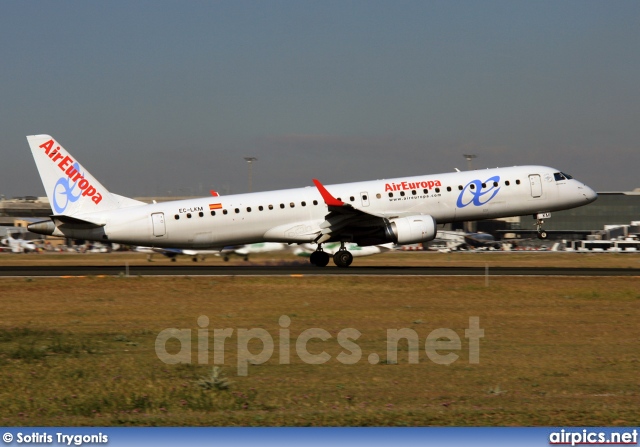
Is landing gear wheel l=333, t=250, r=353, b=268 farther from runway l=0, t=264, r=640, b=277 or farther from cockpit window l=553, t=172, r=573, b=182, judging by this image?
cockpit window l=553, t=172, r=573, b=182

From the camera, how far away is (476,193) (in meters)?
40.0

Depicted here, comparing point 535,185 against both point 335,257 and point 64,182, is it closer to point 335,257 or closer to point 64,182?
point 335,257

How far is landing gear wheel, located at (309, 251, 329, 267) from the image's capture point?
1615 inches

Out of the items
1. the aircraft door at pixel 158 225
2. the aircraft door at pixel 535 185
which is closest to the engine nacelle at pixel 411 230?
the aircraft door at pixel 535 185

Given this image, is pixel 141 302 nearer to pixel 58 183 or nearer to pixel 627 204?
pixel 58 183

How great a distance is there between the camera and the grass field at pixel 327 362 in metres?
12.6

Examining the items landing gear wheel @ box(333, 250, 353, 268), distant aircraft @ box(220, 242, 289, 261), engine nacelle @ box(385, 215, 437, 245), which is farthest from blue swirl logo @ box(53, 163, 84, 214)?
engine nacelle @ box(385, 215, 437, 245)

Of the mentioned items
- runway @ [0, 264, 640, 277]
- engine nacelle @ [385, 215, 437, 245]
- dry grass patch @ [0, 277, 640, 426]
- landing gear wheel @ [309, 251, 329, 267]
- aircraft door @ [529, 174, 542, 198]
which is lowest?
dry grass patch @ [0, 277, 640, 426]

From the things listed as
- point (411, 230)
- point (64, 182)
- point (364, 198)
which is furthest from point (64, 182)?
point (411, 230)

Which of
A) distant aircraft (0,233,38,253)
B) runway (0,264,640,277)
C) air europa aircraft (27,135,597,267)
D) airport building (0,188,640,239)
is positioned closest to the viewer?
runway (0,264,640,277)

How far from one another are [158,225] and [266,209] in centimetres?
533

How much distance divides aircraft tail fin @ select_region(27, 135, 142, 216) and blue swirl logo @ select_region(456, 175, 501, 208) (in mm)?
17466

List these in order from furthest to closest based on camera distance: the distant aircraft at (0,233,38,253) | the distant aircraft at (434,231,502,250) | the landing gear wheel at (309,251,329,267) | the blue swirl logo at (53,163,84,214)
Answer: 1. the distant aircraft at (434,231,502,250)
2. the distant aircraft at (0,233,38,253)
3. the landing gear wheel at (309,251,329,267)
4. the blue swirl logo at (53,163,84,214)

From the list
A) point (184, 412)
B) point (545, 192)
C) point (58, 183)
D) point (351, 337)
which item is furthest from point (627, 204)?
point (184, 412)
